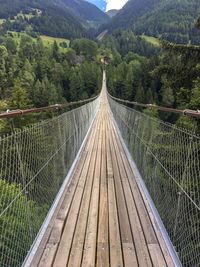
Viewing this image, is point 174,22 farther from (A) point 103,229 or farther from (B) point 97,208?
(A) point 103,229

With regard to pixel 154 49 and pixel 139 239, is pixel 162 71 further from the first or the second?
pixel 154 49

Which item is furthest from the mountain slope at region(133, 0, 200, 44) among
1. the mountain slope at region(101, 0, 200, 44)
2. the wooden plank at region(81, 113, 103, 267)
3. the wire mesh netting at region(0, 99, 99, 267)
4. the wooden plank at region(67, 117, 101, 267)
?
the wire mesh netting at region(0, 99, 99, 267)

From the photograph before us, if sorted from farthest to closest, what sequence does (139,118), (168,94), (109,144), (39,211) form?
1. (168,94)
2. (109,144)
3. (139,118)
4. (39,211)

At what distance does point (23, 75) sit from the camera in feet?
234

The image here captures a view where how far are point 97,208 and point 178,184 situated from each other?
4.12 feet

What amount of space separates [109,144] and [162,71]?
467 centimetres

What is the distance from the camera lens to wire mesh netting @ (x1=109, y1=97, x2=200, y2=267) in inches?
104

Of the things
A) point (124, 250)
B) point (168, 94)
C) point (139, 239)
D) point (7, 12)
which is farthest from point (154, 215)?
point (7, 12)

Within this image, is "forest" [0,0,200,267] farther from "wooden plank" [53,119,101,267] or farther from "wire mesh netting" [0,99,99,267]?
"wooden plank" [53,119,101,267]

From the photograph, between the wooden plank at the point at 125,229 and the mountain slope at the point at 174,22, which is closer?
the wooden plank at the point at 125,229

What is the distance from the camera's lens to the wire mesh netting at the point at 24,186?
101 inches

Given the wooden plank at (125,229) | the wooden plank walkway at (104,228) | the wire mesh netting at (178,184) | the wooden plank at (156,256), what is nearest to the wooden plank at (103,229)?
the wooden plank walkway at (104,228)

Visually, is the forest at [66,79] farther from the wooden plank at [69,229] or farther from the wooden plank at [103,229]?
the wooden plank at [103,229]

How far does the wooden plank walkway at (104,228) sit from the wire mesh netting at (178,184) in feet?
0.54
